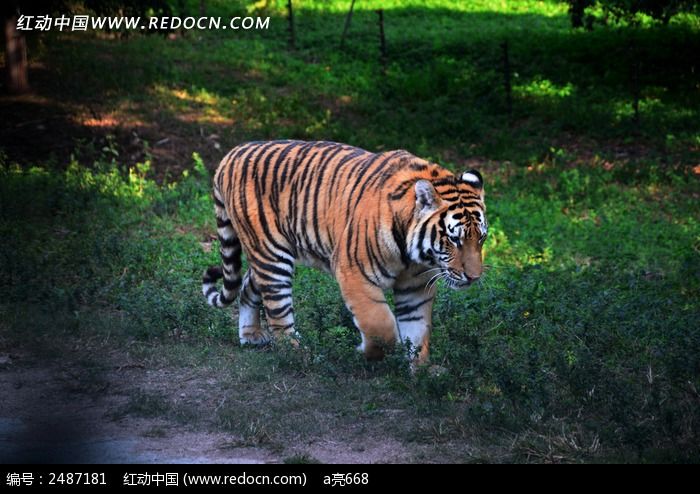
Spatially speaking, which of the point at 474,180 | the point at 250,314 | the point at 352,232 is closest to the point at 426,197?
the point at 474,180

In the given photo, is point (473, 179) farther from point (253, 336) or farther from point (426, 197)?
point (253, 336)

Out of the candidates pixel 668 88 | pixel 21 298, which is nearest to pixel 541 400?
pixel 21 298

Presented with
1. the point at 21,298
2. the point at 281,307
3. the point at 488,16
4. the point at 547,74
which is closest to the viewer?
the point at 281,307

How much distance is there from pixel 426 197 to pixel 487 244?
3839mm

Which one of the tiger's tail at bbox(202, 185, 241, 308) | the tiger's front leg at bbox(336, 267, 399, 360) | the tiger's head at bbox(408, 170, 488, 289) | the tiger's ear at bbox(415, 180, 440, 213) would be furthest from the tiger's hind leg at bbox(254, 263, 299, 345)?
the tiger's ear at bbox(415, 180, 440, 213)

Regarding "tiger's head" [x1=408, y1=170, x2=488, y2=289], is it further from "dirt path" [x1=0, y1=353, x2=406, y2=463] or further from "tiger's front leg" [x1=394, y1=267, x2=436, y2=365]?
"dirt path" [x1=0, y1=353, x2=406, y2=463]

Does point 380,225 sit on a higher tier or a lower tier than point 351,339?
higher

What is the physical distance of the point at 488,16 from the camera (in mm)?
20672

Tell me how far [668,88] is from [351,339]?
1021cm

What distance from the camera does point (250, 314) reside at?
24.3 feet

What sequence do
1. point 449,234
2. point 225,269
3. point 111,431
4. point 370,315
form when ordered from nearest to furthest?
point 111,431
point 449,234
point 370,315
point 225,269

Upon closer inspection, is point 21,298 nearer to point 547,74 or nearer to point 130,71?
point 130,71
